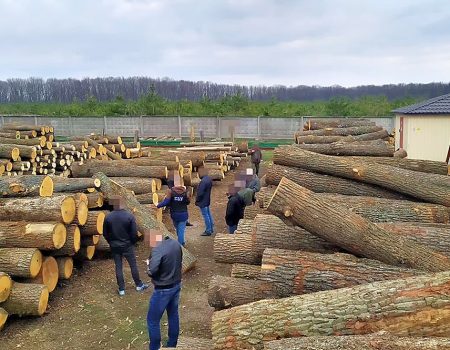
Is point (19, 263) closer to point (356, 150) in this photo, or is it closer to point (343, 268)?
point (343, 268)

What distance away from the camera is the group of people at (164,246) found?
17.3 feet

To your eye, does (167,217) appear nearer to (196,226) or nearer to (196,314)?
(196,226)

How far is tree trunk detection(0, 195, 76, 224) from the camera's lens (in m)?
7.24

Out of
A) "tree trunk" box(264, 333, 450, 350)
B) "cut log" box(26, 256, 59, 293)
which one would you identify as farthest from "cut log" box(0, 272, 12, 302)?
"tree trunk" box(264, 333, 450, 350)

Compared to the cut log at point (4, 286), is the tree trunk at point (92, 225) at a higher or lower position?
higher

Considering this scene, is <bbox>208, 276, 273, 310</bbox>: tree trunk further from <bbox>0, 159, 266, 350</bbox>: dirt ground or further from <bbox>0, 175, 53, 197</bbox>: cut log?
<bbox>0, 175, 53, 197</bbox>: cut log

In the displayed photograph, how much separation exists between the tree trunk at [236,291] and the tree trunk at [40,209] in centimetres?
324

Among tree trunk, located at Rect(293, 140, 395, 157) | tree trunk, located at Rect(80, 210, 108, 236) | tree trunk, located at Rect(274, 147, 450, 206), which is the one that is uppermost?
tree trunk, located at Rect(293, 140, 395, 157)

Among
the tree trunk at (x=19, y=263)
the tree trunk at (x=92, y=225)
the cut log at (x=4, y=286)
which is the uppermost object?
the tree trunk at (x=92, y=225)

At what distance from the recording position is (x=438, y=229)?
18.7ft

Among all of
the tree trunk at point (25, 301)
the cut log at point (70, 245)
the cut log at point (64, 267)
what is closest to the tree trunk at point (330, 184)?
the cut log at point (70, 245)

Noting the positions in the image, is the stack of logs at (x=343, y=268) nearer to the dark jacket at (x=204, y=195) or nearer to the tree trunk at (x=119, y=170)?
the dark jacket at (x=204, y=195)

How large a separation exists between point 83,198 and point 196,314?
9.87ft

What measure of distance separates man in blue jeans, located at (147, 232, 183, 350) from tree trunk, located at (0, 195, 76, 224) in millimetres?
2576
